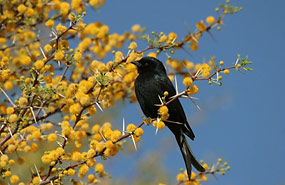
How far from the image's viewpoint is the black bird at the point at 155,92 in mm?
3893

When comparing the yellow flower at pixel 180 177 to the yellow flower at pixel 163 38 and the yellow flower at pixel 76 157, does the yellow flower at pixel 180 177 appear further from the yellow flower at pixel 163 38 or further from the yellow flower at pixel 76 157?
the yellow flower at pixel 163 38

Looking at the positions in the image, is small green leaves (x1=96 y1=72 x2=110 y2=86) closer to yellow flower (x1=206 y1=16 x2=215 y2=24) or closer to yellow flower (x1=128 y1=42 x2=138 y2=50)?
yellow flower (x1=128 y1=42 x2=138 y2=50)

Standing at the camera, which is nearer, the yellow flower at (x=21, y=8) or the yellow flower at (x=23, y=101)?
the yellow flower at (x=23, y=101)

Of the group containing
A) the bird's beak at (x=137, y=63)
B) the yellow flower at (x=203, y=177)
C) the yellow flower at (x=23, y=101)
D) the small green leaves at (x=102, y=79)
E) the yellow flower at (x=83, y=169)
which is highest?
the bird's beak at (x=137, y=63)

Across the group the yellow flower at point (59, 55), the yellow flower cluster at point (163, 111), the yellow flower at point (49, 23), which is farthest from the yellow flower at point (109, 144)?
the yellow flower at point (49, 23)

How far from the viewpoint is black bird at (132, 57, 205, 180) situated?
389 cm

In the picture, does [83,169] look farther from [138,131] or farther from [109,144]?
[138,131]

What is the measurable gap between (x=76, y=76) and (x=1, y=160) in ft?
3.85

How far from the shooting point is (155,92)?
3.91 metres

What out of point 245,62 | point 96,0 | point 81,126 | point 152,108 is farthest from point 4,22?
point 245,62

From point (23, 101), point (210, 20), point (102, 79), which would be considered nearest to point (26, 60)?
point (23, 101)

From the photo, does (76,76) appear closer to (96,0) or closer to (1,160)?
(96,0)

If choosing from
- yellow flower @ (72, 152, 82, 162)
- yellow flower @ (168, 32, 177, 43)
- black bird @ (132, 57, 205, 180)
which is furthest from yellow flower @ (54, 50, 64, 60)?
black bird @ (132, 57, 205, 180)

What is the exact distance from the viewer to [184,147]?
4191 millimetres
